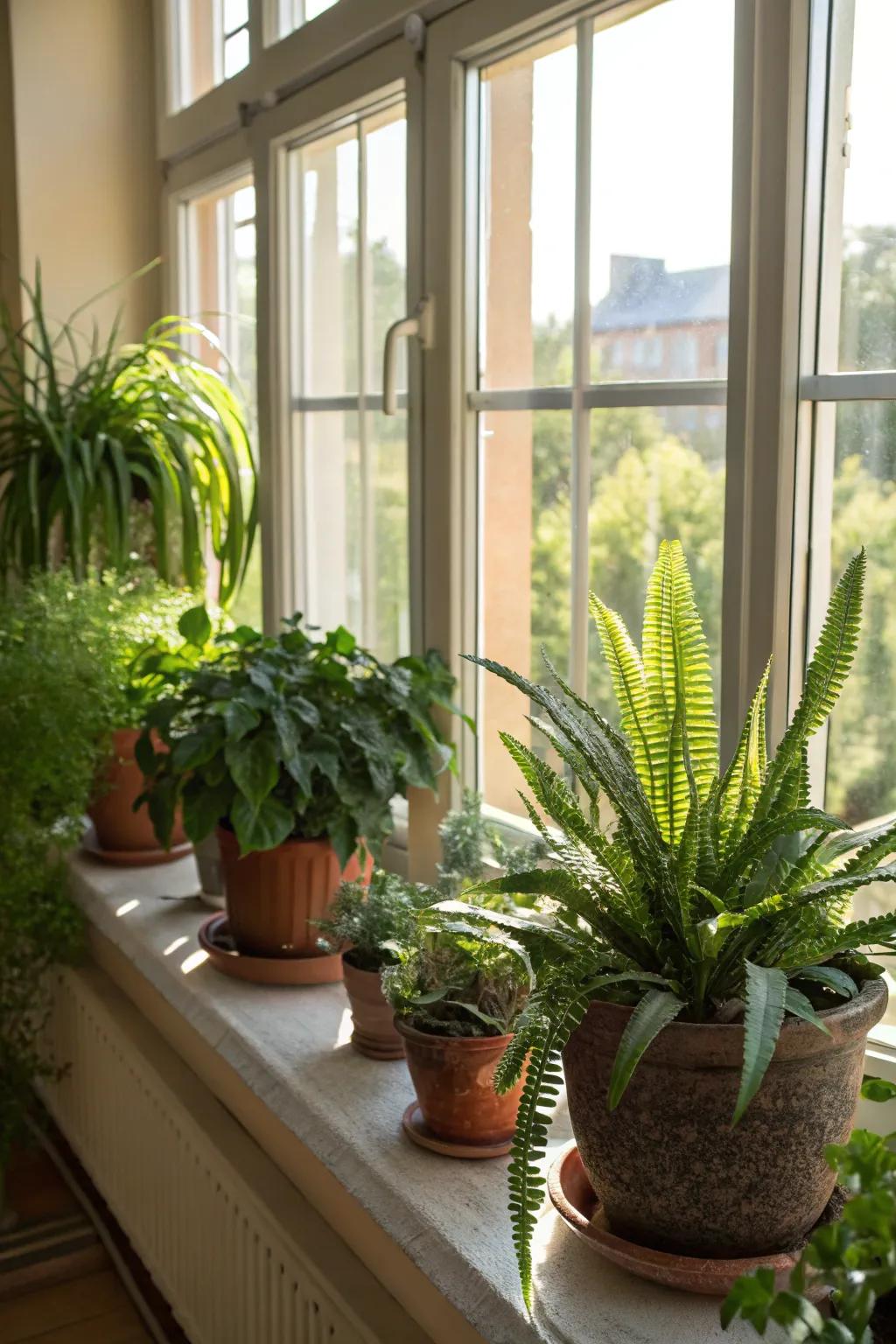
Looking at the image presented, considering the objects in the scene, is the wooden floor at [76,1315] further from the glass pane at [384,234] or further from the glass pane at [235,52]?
the glass pane at [235,52]

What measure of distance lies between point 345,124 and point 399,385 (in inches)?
18.7

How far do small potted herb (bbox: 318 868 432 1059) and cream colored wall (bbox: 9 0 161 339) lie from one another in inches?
72.0

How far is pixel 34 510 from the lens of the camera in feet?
8.43

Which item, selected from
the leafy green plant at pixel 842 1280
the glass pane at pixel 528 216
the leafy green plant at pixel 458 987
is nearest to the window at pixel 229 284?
the glass pane at pixel 528 216

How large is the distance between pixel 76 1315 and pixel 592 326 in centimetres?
191

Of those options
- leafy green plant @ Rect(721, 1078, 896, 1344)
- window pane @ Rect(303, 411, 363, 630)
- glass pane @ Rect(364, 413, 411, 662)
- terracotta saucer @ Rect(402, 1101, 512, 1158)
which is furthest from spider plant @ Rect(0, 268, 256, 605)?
leafy green plant @ Rect(721, 1078, 896, 1344)

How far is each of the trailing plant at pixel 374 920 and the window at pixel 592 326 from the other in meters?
0.34

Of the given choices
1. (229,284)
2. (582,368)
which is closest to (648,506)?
(582,368)

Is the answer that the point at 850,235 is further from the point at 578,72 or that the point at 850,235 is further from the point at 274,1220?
the point at 274,1220

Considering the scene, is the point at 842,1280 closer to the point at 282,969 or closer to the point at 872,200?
the point at 872,200

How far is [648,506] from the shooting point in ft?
5.41

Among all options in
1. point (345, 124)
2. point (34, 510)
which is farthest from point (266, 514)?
point (345, 124)

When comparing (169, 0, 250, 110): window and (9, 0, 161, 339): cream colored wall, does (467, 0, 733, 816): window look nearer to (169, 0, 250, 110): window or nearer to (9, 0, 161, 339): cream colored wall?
(169, 0, 250, 110): window

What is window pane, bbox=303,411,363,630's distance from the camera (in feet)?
7.77
